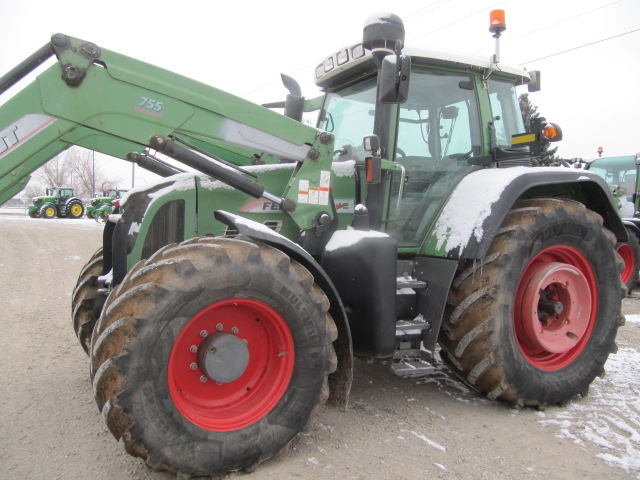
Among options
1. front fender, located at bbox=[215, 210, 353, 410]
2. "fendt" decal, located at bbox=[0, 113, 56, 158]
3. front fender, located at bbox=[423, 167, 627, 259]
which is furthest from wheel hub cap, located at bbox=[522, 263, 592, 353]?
"fendt" decal, located at bbox=[0, 113, 56, 158]

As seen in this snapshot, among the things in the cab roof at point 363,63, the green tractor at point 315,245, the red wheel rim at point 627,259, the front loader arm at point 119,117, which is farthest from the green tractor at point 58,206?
the front loader arm at point 119,117

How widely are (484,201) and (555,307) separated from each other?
99 centimetres

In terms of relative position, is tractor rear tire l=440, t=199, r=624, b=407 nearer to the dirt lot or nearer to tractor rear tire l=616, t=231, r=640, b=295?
the dirt lot

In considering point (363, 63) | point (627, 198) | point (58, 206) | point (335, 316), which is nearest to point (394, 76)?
point (363, 63)

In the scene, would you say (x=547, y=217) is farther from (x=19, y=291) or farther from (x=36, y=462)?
(x=19, y=291)

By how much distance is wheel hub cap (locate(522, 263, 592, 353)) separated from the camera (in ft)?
11.8

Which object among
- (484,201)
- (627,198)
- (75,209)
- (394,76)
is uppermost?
(394,76)

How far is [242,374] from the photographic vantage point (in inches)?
106

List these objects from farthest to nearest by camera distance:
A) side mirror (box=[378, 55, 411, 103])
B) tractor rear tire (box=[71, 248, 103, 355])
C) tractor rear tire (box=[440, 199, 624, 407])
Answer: tractor rear tire (box=[71, 248, 103, 355]) → tractor rear tire (box=[440, 199, 624, 407]) → side mirror (box=[378, 55, 411, 103])

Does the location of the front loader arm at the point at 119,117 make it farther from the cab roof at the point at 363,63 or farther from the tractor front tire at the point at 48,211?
the tractor front tire at the point at 48,211

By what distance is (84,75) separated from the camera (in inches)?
105

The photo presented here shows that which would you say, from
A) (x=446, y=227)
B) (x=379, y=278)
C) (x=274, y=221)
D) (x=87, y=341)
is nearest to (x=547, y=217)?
(x=446, y=227)

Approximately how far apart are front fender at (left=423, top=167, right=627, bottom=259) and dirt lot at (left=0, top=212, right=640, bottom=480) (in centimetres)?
109

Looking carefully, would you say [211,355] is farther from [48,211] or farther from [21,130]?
[48,211]
